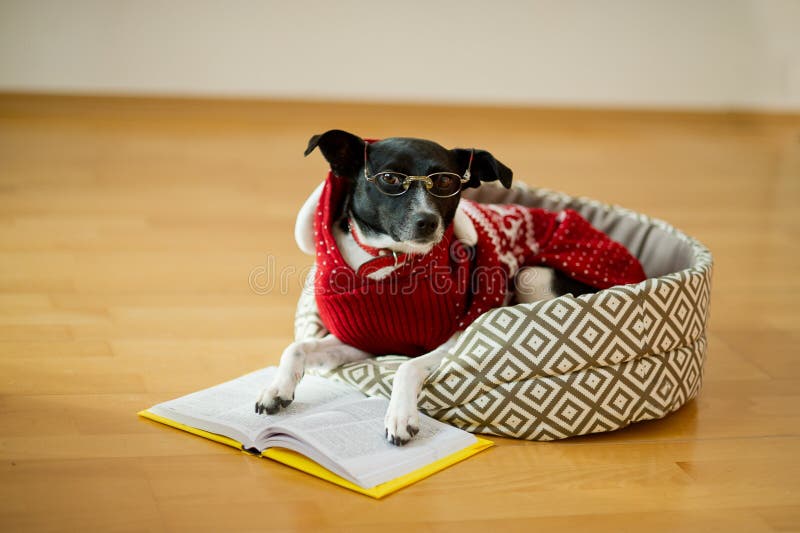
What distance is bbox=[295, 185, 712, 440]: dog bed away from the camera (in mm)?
2188

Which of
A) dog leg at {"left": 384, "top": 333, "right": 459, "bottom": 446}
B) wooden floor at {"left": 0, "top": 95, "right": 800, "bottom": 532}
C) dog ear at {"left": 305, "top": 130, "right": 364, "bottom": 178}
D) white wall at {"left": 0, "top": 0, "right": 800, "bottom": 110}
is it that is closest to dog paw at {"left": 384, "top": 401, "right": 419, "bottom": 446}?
dog leg at {"left": 384, "top": 333, "right": 459, "bottom": 446}

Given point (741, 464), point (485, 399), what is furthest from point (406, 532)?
point (741, 464)

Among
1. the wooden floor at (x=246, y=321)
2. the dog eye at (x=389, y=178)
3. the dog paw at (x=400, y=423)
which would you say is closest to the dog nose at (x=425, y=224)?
the dog eye at (x=389, y=178)

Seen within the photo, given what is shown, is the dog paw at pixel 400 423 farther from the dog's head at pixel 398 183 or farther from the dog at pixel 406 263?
the dog's head at pixel 398 183

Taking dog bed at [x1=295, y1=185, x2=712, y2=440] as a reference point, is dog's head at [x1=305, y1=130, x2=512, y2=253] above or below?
above

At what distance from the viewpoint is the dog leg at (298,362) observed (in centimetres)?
221

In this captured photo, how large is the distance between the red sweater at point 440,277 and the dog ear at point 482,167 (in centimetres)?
15

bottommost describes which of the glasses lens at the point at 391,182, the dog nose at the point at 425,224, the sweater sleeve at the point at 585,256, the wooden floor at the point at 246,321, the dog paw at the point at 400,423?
the wooden floor at the point at 246,321

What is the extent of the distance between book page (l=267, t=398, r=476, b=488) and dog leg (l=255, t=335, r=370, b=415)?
0.27 ft

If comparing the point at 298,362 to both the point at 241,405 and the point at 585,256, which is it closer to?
the point at 241,405

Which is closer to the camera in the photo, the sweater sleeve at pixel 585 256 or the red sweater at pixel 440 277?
the red sweater at pixel 440 277

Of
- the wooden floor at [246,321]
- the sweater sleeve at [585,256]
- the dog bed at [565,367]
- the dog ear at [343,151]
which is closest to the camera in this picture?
the wooden floor at [246,321]

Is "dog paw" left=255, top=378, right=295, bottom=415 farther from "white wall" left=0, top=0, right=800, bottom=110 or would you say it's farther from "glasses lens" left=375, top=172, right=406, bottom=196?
"white wall" left=0, top=0, right=800, bottom=110

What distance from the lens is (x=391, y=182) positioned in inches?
89.0
